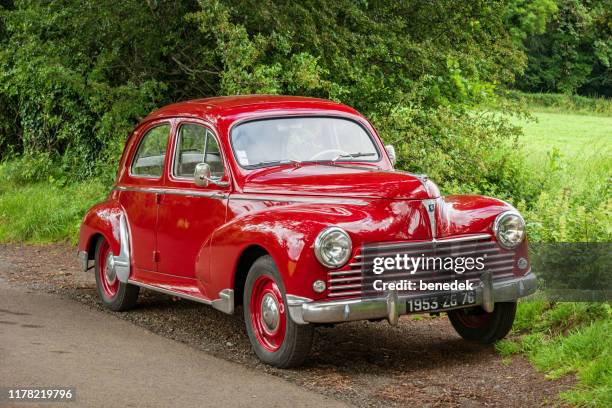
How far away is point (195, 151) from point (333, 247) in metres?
2.26

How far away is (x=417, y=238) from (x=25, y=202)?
34.7ft

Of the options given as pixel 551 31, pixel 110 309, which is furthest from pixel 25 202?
pixel 551 31

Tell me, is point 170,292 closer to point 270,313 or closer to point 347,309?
point 270,313

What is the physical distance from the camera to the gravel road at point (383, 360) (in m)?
6.24

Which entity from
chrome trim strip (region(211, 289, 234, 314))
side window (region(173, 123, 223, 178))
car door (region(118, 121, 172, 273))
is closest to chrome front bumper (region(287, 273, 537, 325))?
chrome trim strip (region(211, 289, 234, 314))

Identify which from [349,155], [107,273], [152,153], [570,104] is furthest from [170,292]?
[570,104]

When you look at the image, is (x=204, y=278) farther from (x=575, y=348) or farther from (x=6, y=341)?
(x=575, y=348)

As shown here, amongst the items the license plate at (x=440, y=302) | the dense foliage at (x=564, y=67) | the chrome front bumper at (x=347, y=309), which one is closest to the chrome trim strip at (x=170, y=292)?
the chrome front bumper at (x=347, y=309)

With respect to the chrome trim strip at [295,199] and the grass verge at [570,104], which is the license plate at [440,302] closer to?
the chrome trim strip at [295,199]

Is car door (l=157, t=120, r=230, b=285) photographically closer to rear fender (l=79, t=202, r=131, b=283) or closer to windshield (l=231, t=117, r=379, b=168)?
windshield (l=231, t=117, r=379, b=168)

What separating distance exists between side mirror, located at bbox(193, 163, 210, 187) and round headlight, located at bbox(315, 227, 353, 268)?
1662 millimetres

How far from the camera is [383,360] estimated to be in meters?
7.33

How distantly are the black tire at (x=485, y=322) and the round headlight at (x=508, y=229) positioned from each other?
547 millimetres

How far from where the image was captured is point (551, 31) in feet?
162
